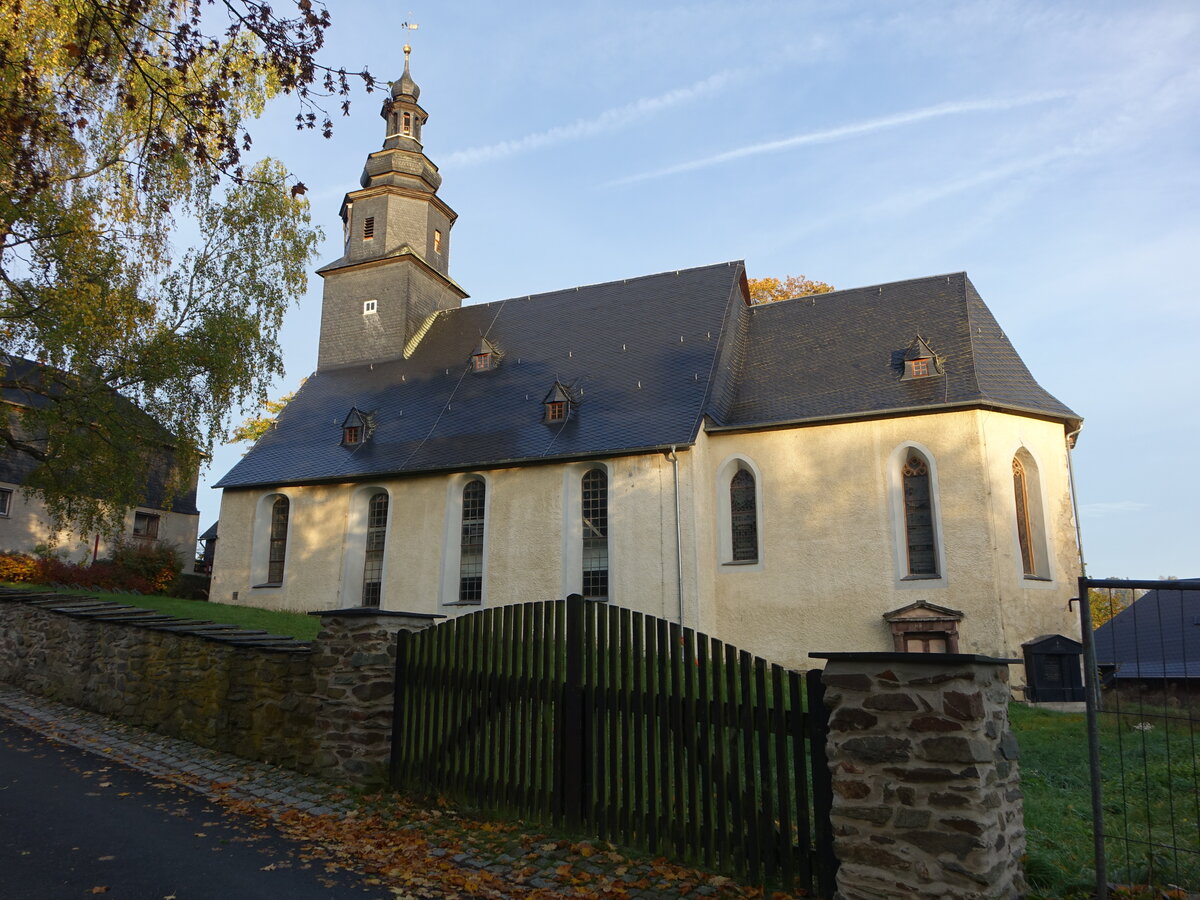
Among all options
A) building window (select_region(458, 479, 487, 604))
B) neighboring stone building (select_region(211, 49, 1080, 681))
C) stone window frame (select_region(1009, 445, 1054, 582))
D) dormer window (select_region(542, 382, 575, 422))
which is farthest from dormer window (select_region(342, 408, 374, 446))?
stone window frame (select_region(1009, 445, 1054, 582))

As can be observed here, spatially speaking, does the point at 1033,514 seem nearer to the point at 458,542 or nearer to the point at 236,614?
the point at 458,542

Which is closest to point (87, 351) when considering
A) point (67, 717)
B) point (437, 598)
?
point (67, 717)

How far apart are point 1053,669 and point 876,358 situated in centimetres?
690

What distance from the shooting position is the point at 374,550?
20.3m

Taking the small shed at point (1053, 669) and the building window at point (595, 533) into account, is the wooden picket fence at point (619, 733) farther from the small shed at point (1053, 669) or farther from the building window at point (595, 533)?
the small shed at point (1053, 669)

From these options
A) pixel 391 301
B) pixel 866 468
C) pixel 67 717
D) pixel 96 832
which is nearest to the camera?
pixel 96 832

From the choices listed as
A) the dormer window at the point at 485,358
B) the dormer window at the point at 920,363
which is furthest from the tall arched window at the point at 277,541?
the dormer window at the point at 920,363

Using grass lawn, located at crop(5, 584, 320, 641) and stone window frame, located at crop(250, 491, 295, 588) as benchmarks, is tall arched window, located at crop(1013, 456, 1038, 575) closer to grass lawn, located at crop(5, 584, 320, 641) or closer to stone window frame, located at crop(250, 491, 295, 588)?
grass lawn, located at crop(5, 584, 320, 641)

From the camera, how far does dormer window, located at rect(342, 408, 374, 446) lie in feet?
70.3

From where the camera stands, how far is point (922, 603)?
51.4 feet

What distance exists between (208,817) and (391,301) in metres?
19.8

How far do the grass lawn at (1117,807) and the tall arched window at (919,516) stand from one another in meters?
5.26

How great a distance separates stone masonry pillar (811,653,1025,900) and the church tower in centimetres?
2132

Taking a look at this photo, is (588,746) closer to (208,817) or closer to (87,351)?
(208,817)
